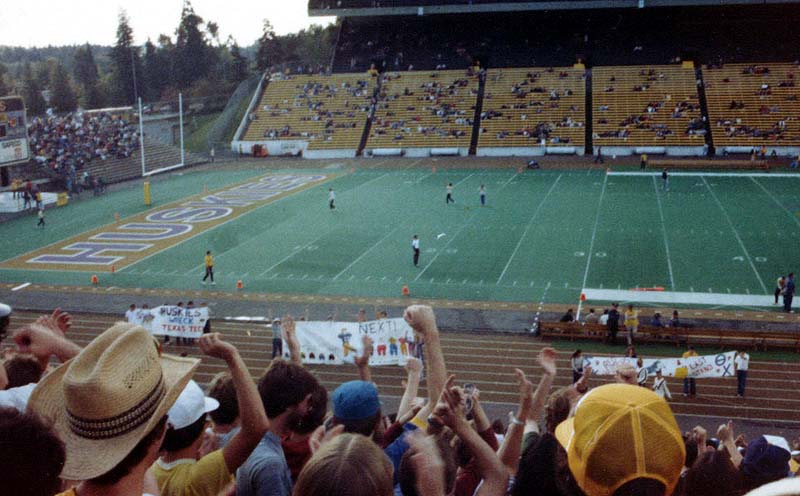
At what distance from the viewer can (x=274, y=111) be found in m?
68.1

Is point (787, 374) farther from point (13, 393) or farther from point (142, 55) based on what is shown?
point (142, 55)

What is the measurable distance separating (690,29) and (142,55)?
71486 mm

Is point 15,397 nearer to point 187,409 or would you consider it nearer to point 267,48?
point 187,409

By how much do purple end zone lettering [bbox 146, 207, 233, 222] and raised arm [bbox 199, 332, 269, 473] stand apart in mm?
32809

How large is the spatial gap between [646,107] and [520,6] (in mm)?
13133

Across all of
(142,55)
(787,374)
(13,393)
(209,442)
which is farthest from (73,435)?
(142,55)

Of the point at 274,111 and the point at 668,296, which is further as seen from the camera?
the point at 274,111

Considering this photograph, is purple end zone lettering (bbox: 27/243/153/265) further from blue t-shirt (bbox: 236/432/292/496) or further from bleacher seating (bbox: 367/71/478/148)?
bleacher seating (bbox: 367/71/478/148)

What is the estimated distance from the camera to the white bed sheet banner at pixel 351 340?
17.4 metres

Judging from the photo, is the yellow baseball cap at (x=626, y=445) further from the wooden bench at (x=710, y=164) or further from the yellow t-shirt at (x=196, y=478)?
the wooden bench at (x=710, y=164)

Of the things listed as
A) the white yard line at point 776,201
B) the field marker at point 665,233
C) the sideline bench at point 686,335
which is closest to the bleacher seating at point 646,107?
the white yard line at point 776,201

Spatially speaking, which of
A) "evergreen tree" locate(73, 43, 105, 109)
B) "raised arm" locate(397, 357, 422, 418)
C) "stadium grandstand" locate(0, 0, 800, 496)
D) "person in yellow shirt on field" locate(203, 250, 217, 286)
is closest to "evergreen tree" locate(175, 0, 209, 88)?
"evergreen tree" locate(73, 43, 105, 109)

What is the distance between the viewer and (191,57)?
4001 inches

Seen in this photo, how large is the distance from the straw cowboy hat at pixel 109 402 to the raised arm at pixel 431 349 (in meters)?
1.83
